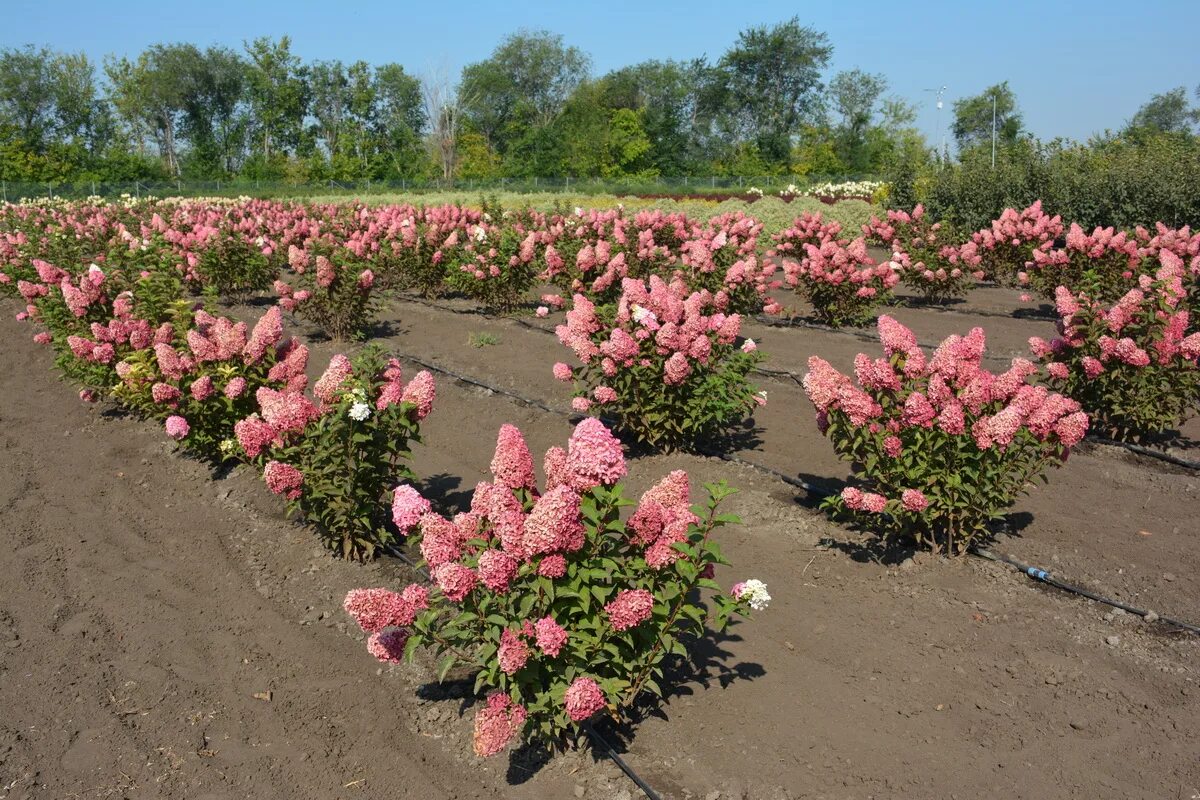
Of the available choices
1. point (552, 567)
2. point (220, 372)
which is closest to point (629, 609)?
point (552, 567)

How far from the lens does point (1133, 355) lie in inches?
227

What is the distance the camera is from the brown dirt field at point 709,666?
3271 millimetres

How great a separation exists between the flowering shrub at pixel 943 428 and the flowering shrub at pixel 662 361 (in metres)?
1.27

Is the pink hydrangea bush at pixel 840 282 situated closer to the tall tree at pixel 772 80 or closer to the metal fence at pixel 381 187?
the metal fence at pixel 381 187

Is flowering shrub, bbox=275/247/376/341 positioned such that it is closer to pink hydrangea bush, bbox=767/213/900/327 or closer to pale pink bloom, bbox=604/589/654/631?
pink hydrangea bush, bbox=767/213/900/327

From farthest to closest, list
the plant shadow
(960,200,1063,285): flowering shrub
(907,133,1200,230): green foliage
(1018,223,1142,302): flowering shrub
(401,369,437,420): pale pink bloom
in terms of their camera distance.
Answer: (907,133,1200,230): green foliage
(960,200,1063,285): flowering shrub
(1018,223,1142,302): flowering shrub
the plant shadow
(401,369,437,420): pale pink bloom

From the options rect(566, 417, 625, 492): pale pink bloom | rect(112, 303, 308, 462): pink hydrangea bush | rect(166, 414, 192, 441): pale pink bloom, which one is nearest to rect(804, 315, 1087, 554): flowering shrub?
rect(566, 417, 625, 492): pale pink bloom

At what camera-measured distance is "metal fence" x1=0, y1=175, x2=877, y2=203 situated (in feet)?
132

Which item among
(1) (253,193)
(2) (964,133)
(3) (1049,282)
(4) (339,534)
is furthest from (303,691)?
(2) (964,133)

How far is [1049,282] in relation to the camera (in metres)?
10.9

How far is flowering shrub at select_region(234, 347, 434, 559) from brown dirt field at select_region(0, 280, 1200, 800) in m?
0.43

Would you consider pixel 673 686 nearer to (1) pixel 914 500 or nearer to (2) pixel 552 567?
(2) pixel 552 567

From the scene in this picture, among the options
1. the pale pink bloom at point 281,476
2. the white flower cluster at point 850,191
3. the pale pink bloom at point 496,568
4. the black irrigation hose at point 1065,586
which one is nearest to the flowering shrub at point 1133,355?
the black irrigation hose at point 1065,586

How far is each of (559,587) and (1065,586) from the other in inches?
112
